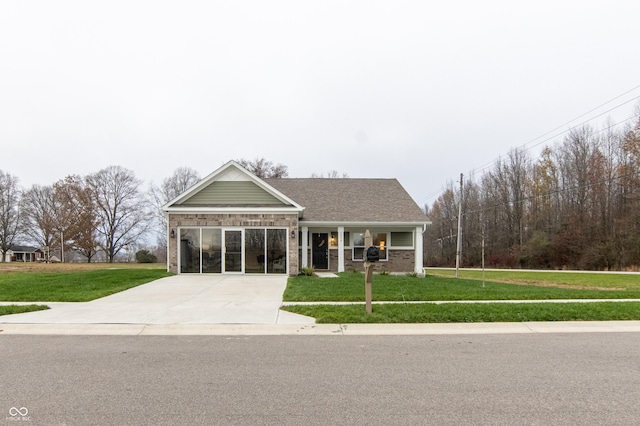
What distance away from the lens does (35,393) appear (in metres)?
4.06

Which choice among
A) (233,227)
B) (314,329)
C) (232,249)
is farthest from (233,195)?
(314,329)

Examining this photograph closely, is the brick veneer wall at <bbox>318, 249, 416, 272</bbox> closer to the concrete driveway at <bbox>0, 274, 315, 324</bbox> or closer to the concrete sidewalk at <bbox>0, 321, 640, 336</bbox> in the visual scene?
the concrete driveway at <bbox>0, 274, 315, 324</bbox>

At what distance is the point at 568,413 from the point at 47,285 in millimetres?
15144

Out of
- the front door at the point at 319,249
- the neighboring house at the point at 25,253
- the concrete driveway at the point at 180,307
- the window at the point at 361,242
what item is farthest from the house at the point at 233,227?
the neighboring house at the point at 25,253

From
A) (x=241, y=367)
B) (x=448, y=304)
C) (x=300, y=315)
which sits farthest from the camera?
(x=448, y=304)

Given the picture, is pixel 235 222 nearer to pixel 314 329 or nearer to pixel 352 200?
pixel 352 200

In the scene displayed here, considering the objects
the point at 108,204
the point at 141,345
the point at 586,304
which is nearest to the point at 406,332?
the point at 141,345

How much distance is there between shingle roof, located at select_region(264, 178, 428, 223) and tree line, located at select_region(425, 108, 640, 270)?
30.7ft

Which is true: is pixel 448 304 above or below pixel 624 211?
below

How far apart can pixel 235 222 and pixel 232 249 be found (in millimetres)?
1269

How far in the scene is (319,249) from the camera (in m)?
20.8

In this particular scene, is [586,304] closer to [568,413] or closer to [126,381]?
[568,413]

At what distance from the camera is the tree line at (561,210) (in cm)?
3297

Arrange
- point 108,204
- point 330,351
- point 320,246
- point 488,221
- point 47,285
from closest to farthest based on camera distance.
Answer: point 330,351 < point 47,285 < point 320,246 < point 488,221 < point 108,204
